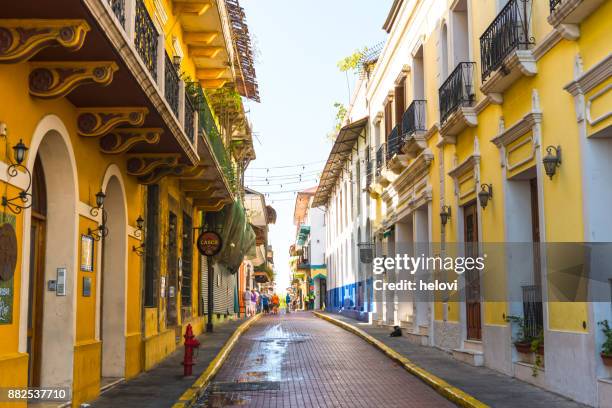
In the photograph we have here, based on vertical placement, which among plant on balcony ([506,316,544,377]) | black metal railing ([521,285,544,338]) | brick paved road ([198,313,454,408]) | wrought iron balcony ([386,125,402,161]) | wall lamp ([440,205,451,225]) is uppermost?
wrought iron balcony ([386,125,402,161])

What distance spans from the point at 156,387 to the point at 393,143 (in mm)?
12379

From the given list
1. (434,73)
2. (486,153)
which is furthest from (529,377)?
(434,73)

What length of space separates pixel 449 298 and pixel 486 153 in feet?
12.8

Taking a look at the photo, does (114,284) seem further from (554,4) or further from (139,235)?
(554,4)

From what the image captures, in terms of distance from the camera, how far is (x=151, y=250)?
14.2m

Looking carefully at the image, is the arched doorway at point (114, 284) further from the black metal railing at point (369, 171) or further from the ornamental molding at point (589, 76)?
the black metal railing at point (369, 171)

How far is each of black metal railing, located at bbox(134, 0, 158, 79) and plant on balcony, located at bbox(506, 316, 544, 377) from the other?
6.75 meters

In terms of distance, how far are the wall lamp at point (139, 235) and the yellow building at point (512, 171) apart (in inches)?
240

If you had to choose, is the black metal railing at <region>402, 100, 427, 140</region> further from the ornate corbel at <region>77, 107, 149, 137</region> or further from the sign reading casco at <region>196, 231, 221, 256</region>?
the ornate corbel at <region>77, 107, 149, 137</region>

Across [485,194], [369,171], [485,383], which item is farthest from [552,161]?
[369,171]

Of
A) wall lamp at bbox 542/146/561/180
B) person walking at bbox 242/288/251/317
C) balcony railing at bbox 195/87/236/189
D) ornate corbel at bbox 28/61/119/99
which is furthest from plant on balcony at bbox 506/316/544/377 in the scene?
person walking at bbox 242/288/251/317

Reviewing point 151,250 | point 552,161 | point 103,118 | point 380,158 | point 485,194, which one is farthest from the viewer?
point 380,158

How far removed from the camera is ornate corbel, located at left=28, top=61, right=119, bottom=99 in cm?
783

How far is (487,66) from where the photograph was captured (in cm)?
1298
